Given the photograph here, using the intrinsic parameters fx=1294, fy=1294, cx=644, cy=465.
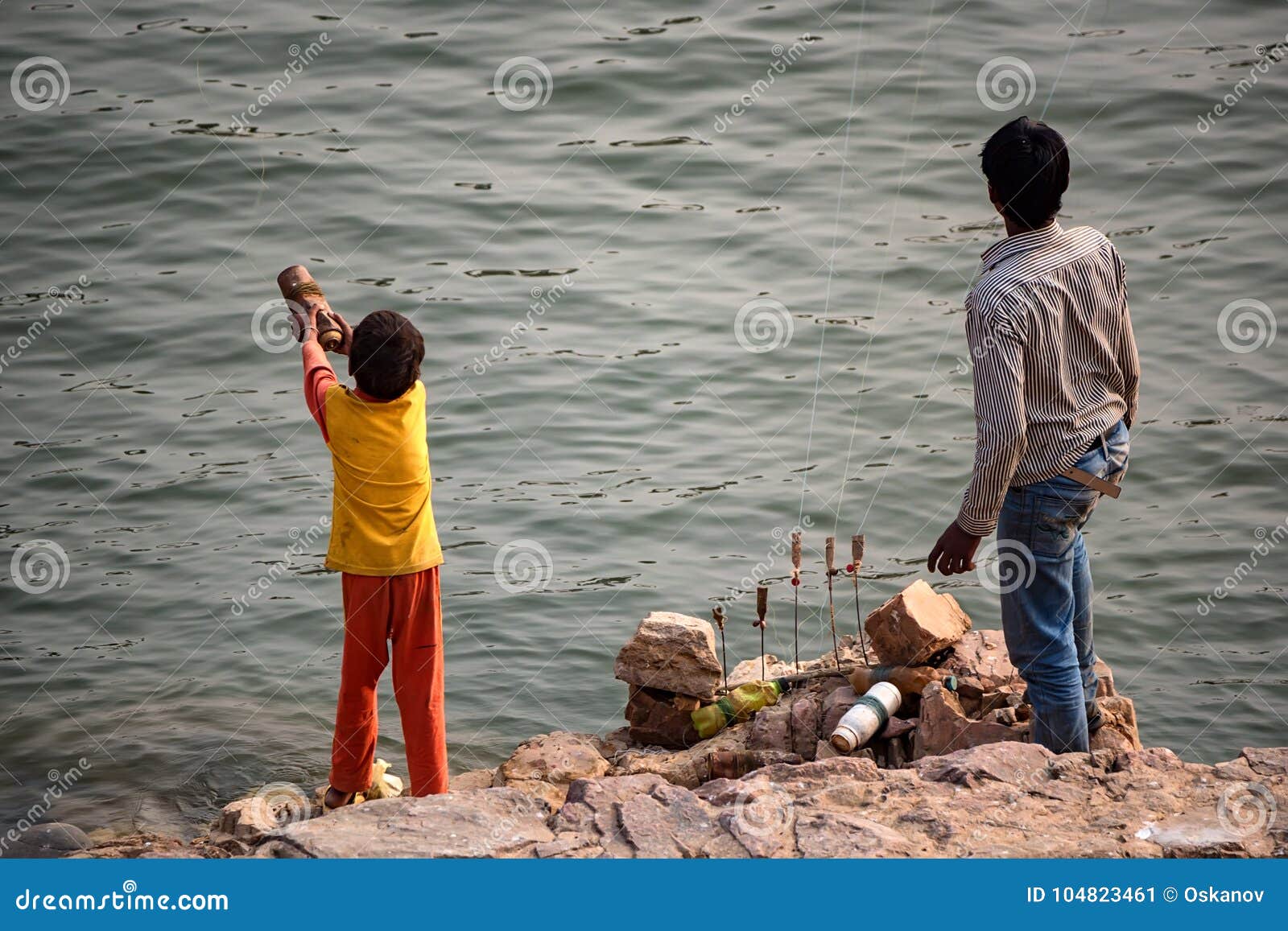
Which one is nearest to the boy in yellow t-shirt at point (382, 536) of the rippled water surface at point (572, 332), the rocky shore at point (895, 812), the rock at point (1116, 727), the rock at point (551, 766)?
the rock at point (551, 766)

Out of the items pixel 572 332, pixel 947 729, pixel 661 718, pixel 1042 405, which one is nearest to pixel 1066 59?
pixel 572 332

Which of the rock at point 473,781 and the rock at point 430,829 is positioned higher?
the rock at point 430,829

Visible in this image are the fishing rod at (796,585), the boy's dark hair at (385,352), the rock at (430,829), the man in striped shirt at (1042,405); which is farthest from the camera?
the fishing rod at (796,585)

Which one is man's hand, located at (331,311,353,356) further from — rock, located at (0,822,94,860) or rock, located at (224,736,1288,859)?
rock, located at (0,822,94,860)

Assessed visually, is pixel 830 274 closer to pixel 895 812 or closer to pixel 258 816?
pixel 258 816

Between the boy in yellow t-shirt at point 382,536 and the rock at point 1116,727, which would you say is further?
the rock at point 1116,727

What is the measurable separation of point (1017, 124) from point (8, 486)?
664cm

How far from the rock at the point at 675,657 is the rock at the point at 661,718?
5cm

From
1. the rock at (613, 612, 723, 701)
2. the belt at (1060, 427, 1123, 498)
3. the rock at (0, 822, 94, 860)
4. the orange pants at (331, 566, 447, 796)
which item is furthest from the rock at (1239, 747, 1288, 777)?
the rock at (0, 822, 94, 860)

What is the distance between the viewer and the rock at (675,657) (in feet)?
17.6

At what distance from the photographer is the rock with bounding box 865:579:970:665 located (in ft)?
16.4

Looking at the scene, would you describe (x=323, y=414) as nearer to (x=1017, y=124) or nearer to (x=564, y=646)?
(x=1017, y=124)

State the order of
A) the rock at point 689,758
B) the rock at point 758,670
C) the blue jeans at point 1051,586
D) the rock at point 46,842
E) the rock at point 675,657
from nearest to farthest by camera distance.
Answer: the blue jeans at point 1051,586, the rock at point 689,758, the rock at point 46,842, the rock at point 675,657, the rock at point 758,670

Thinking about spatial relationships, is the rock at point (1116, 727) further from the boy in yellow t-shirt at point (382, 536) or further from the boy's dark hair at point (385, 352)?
the boy's dark hair at point (385, 352)
